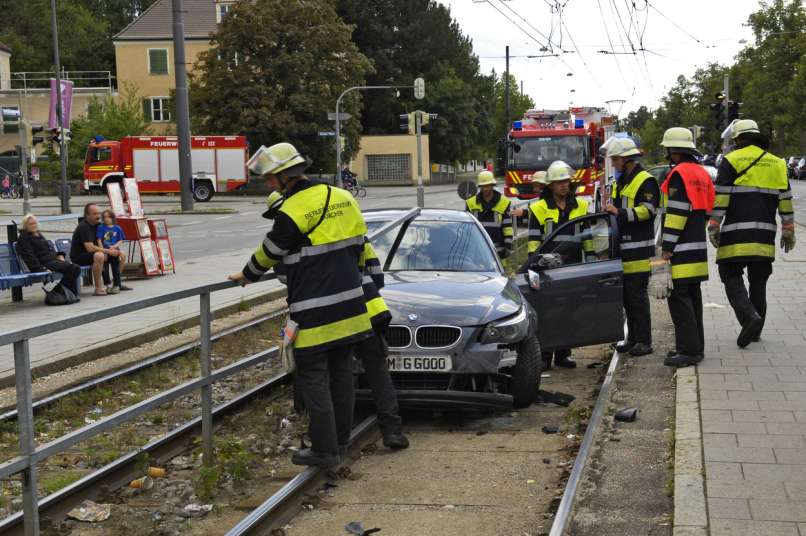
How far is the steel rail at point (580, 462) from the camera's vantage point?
5227 millimetres

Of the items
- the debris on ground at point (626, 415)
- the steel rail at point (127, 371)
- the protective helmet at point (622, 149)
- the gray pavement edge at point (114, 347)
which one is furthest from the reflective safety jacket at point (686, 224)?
the gray pavement edge at point (114, 347)

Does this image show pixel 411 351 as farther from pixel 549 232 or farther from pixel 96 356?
pixel 96 356

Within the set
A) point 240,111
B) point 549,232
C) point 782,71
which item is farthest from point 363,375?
point 782,71

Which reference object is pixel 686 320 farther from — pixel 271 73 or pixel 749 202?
pixel 271 73

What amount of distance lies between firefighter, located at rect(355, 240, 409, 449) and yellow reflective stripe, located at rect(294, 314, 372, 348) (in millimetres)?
405

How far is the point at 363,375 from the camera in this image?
24.7 feet

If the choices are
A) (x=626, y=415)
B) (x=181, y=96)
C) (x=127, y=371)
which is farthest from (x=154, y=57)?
(x=626, y=415)

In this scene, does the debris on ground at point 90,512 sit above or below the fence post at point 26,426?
A: below

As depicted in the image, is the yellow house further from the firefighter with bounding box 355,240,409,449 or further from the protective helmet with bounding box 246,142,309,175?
the protective helmet with bounding box 246,142,309,175

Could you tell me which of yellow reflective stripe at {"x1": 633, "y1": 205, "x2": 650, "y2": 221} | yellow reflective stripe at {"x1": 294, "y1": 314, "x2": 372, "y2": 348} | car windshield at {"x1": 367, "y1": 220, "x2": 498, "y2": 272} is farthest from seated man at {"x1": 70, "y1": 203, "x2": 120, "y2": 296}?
yellow reflective stripe at {"x1": 294, "y1": 314, "x2": 372, "y2": 348}

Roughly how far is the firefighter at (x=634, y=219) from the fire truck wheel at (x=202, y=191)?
4219 cm

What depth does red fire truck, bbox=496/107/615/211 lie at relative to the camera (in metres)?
29.0

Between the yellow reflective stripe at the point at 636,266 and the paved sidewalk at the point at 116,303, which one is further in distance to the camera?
the yellow reflective stripe at the point at 636,266

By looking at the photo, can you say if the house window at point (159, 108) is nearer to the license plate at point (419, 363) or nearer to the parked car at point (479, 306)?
the parked car at point (479, 306)
